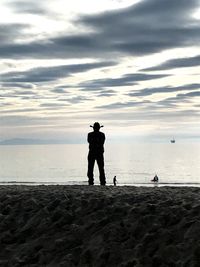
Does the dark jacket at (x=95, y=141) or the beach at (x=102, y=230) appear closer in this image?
the beach at (x=102, y=230)

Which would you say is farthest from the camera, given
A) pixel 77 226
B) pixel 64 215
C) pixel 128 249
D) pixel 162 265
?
pixel 64 215

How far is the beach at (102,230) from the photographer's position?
30.1 feet

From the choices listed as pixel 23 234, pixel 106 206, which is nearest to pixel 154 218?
pixel 106 206

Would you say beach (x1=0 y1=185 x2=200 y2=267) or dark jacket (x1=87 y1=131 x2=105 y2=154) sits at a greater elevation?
dark jacket (x1=87 y1=131 x2=105 y2=154)

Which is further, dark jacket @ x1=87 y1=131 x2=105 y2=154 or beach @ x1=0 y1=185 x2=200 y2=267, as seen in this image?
dark jacket @ x1=87 y1=131 x2=105 y2=154

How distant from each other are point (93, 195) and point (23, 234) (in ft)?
7.50

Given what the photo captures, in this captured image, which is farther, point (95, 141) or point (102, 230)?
point (95, 141)

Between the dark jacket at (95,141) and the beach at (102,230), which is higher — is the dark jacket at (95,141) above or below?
above

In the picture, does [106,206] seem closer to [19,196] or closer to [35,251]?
[35,251]

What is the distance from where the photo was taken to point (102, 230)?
10.3 meters

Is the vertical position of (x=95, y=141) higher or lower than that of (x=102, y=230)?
higher

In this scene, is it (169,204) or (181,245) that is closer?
(181,245)

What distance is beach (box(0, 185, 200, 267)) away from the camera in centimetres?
916

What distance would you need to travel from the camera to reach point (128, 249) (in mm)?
9422
